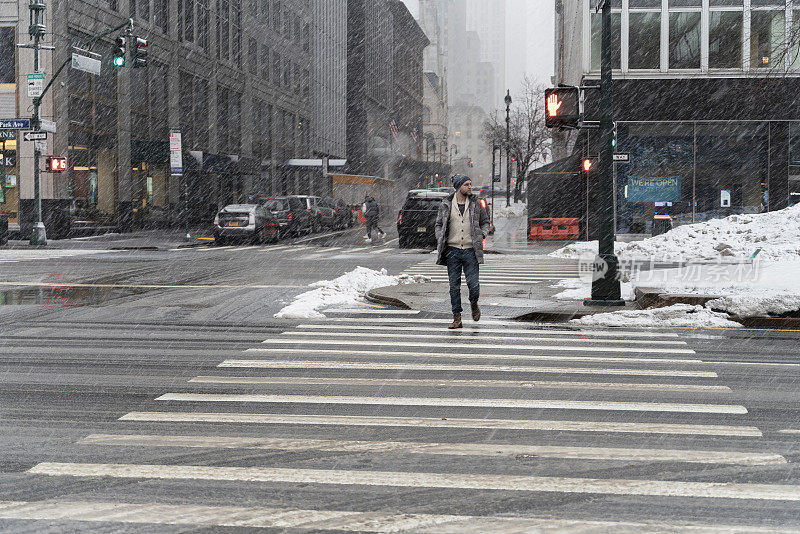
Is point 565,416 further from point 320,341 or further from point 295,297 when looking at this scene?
point 295,297

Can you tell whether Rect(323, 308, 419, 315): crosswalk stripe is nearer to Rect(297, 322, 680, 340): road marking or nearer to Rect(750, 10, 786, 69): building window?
Rect(297, 322, 680, 340): road marking

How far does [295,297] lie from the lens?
15.3m

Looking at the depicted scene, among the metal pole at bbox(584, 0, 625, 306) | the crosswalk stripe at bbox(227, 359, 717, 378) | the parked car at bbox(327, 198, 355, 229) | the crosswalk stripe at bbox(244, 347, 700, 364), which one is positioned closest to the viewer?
the crosswalk stripe at bbox(227, 359, 717, 378)

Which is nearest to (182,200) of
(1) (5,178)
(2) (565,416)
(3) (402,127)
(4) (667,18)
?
(1) (5,178)

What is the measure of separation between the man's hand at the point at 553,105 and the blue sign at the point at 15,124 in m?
23.8

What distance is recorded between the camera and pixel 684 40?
36.2 m

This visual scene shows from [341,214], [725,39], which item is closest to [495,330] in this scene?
[725,39]

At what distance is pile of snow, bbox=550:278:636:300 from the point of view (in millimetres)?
14805

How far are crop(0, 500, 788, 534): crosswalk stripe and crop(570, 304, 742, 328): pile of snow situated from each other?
7.93m

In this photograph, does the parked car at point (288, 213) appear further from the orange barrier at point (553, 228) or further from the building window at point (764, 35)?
the building window at point (764, 35)

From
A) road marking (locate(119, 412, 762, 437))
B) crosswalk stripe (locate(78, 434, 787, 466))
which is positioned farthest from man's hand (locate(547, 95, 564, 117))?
crosswalk stripe (locate(78, 434, 787, 466))

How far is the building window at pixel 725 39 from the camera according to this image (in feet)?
117

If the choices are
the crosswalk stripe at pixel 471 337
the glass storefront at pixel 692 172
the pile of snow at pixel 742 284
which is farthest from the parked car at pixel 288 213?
the crosswalk stripe at pixel 471 337

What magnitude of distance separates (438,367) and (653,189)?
30.2 meters
